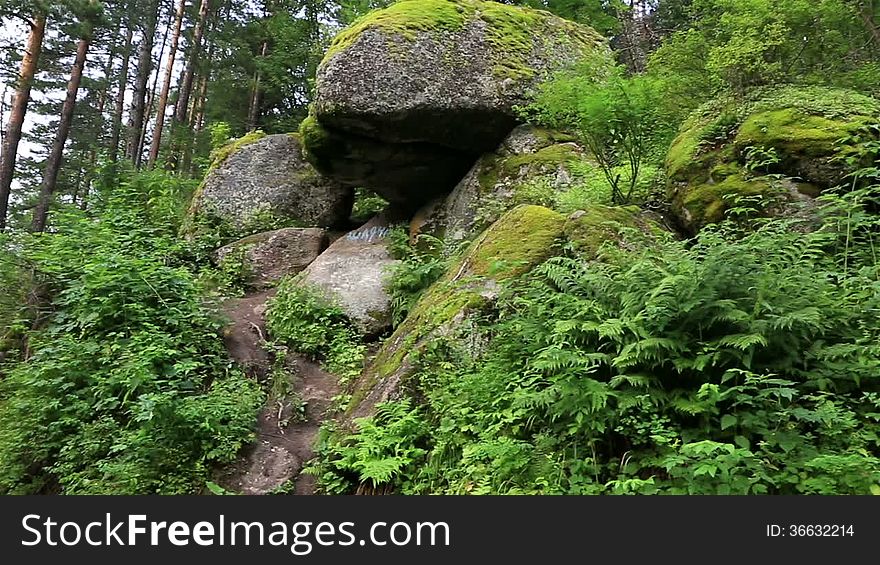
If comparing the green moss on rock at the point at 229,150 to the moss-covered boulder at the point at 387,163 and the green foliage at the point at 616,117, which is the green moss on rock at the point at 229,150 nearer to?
the moss-covered boulder at the point at 387,163

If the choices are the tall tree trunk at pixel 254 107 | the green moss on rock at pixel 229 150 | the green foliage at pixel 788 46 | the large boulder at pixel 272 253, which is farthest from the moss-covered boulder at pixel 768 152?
the tall tree trunk at pixel 254 107

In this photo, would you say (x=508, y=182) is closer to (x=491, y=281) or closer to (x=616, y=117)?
(x=616, y=117)

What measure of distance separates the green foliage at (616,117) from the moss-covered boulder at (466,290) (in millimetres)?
1549

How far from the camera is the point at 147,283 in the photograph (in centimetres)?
677

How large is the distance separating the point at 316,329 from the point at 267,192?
6.00 metres

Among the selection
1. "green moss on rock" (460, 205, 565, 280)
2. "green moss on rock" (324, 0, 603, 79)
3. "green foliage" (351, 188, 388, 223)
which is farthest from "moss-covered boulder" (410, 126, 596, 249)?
"green foliage" (351, 188, 388, 223)

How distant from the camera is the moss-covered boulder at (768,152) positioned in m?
5.95

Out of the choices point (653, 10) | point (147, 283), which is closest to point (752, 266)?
point (147, 283)

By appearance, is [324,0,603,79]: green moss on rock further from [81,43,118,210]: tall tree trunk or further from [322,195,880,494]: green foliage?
[81,43,118,210]: tall tree trunk

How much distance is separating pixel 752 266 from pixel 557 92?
4.55 meters

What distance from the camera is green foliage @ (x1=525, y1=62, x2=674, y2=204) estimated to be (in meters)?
6.88

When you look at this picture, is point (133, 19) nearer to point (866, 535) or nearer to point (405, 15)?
point (405, 15)

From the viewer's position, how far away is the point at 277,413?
20.4 ft

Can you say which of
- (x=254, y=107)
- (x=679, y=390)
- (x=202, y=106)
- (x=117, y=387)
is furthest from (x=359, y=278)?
(x=202, y=106)
